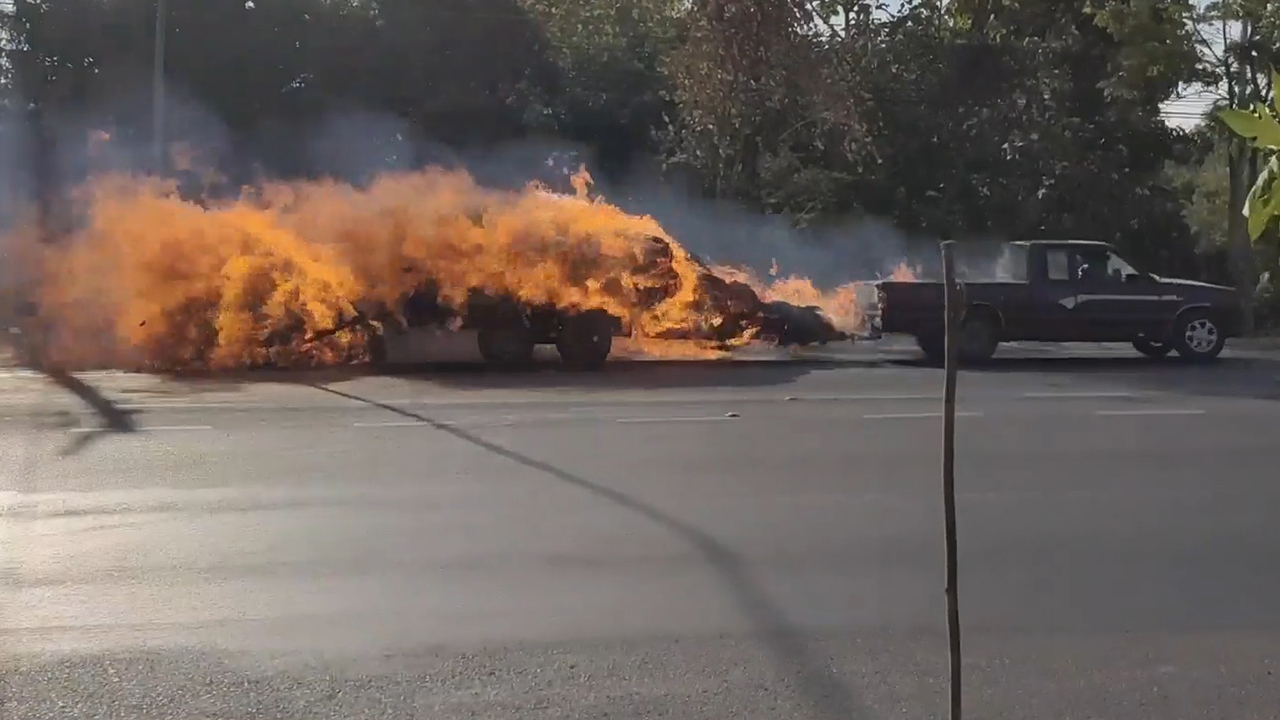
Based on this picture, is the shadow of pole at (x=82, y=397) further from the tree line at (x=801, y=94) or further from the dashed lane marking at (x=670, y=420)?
the tree line at (x=801, y=94)

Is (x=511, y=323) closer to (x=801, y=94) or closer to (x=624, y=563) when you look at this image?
(x=801, y=94)

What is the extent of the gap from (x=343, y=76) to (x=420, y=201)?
1514 cm

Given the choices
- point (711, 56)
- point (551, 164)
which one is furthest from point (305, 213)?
point (551, 164)

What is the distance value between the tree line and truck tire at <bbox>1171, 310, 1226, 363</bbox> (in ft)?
21.4

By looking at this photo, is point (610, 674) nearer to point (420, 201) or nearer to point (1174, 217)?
point (420, 201)

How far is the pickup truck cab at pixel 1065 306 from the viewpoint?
Result: 18938 millimetres

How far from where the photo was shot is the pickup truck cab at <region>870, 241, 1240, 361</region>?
1894 cm

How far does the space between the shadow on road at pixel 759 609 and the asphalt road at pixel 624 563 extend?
0.02 m

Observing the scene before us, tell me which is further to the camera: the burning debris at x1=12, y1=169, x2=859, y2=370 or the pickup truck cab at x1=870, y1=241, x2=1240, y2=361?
the pickup truck cab at x1=870, y1=241, x2=1240, y2=361

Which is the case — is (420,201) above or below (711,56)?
below

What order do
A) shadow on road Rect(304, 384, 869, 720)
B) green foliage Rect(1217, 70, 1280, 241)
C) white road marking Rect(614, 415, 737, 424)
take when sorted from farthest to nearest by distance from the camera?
1. white road marking Rect(614, 415, 737, 424)
2. shadow on road Rect(304, 384, 869, 720)
3. green foliage Rect(1217, 70, 1280, 241)

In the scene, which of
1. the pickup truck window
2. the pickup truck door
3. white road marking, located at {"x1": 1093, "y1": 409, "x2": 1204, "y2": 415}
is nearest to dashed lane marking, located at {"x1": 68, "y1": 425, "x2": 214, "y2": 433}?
white road marking, located at {"x1": 1093, "y1": 409, "x2": 1204, "y2": 415}

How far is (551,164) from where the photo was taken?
30.2 meters

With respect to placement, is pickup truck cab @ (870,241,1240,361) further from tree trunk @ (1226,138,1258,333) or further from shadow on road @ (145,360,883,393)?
tree trunk @ (1226,138,1258,333)
